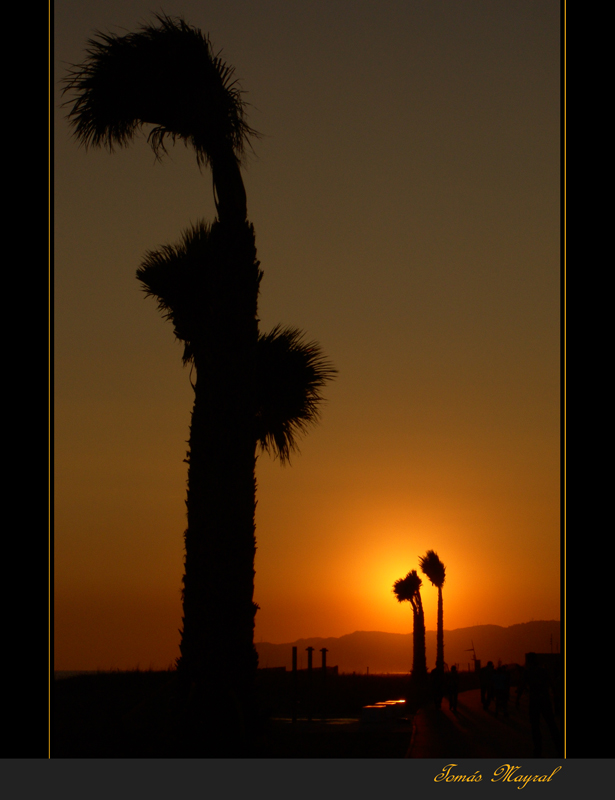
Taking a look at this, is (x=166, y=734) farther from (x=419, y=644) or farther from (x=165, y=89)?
(x=419, y=644)

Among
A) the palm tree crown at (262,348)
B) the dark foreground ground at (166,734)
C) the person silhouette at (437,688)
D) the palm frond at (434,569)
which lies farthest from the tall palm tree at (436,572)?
the palm tree crown at (262,348)

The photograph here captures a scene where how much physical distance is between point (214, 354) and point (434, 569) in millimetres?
37485

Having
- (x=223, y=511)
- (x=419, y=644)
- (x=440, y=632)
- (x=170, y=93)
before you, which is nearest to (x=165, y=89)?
(x=170, y=93)

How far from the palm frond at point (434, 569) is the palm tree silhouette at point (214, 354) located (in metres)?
35.7

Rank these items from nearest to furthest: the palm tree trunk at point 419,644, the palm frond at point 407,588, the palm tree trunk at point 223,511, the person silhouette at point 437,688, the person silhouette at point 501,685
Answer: the palm tree trunk at point 223,511
the person silhouette at point 501,685
the person silhouette at point 437,688
the palm tree trunk at point 419,644
the palm frond at point 407,588

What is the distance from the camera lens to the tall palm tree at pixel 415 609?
4003 cm

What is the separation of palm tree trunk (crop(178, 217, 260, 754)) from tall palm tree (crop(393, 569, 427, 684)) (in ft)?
102

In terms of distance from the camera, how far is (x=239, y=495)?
34.1ft

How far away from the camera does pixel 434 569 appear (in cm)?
4591

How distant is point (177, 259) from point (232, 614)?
688 cm

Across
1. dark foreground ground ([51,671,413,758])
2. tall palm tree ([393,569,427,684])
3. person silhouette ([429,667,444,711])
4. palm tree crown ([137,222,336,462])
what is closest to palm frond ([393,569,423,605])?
tall palm tree ([393,569,427,684])

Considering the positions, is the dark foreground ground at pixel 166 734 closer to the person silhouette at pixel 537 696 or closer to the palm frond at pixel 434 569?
the person silhouette at pixel 537 696
